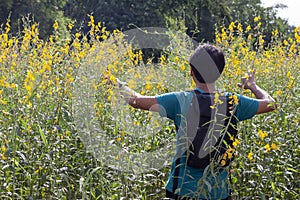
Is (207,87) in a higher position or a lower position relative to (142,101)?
higher

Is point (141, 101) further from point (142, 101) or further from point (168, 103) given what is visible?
point (168, 103)

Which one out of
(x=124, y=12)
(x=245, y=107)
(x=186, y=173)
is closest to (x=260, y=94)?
(x=245, y=107)

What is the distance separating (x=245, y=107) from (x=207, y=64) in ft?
1.11

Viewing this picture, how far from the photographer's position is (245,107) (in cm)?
297

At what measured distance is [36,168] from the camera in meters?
3.29

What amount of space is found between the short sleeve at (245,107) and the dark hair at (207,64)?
224mm

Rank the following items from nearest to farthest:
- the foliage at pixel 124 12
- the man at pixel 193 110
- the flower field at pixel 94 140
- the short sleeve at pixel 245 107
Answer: the man at pixel 193 110, the short sleeve at pixel 245 107, the flower field at pixel 94 140, the foliage at pixel 124 12

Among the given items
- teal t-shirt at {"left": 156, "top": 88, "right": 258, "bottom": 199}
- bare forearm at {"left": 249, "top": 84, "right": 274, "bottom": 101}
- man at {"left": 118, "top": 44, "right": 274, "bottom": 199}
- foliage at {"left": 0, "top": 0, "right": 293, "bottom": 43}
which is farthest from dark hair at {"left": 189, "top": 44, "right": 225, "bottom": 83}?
foliage at {"left": 0, "top": 0, "right": 293, "bottom": 43}

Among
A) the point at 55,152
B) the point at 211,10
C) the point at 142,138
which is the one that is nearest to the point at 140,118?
the point at 142,138

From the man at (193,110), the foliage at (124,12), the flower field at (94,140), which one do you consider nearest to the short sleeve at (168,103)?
the man at (193,110)

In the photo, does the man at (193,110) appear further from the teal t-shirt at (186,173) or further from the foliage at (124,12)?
the foliage at (124,12)

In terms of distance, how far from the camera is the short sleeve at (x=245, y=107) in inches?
116

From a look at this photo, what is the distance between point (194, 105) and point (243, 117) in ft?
1.13

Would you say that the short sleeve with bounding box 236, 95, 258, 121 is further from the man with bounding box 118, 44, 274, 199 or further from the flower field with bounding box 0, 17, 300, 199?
the flower field with bounding box 0, 17, 300, 199
